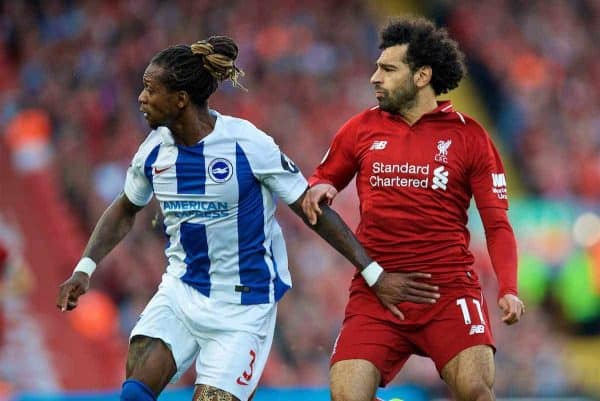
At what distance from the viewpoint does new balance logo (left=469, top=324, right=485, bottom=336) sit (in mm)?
7316

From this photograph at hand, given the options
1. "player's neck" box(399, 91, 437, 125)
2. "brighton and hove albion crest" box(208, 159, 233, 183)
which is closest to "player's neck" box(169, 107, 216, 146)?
"brighton and hove albion crest" box(208, 159, 233, 183)

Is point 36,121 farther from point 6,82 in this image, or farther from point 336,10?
point 336,10

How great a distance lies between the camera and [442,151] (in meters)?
7.45

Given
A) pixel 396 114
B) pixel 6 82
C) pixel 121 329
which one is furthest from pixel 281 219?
pixel 396 114

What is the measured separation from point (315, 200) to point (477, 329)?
109 centimetres

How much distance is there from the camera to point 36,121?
15.2m

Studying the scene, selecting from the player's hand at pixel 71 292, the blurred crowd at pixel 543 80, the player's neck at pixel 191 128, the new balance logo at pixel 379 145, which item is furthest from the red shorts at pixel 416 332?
the blurred crowd at pixel 543 80

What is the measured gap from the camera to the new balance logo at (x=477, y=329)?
7.32 metres

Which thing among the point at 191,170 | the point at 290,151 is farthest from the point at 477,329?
the point at 290,151

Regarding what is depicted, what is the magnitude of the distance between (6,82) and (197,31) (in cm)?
261

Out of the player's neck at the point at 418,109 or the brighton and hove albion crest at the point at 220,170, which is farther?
the player's neck at the point at 418,109

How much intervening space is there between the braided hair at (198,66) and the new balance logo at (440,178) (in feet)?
3.87

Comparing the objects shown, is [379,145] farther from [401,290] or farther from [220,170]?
[220,170]

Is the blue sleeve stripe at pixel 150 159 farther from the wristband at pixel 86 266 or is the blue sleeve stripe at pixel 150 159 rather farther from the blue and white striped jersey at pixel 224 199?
the wristband at pixel 86 266
